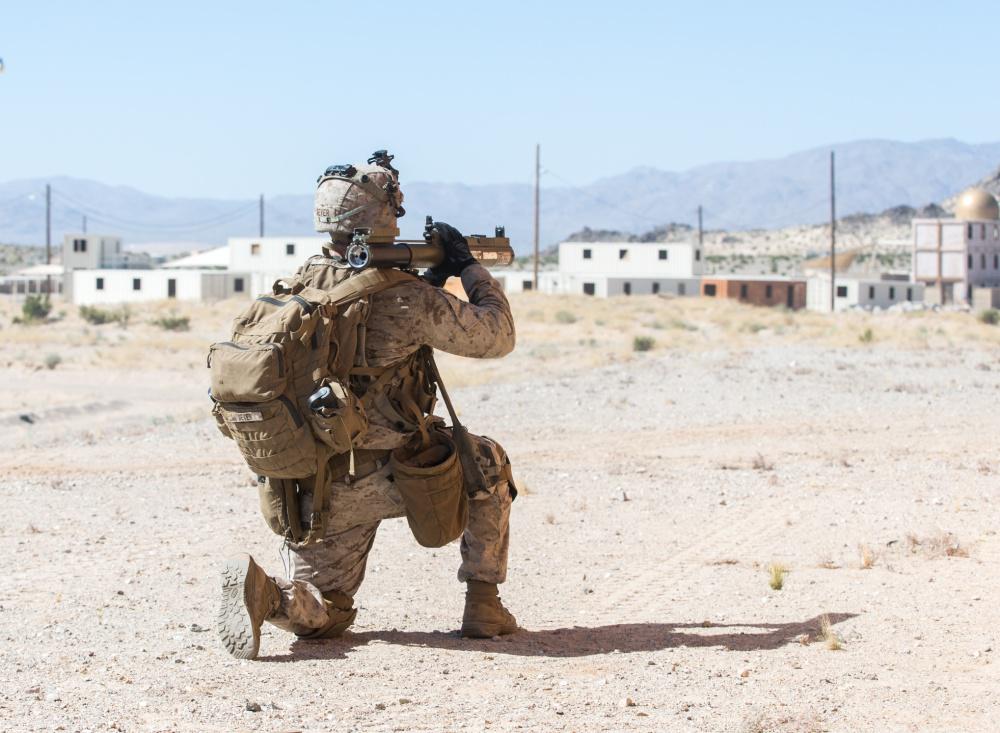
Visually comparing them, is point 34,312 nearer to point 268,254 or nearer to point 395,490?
point 268,254

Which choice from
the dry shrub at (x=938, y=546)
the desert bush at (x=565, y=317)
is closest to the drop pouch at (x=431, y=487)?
the dry shrub at (x=938, y=546)

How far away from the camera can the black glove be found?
593 centimetres

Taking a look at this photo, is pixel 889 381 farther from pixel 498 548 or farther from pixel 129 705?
pixel 129 705

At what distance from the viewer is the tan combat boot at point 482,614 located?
597 cm

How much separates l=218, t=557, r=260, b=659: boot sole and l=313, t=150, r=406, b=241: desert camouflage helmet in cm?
142

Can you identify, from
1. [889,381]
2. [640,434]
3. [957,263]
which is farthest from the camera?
[957,263]

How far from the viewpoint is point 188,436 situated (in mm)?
14016

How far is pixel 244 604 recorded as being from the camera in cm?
536

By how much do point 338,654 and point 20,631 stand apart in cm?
152

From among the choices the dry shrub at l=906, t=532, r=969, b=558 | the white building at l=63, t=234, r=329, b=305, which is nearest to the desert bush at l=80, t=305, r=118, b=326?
the white building at l=63, t=234, r=329, b=305

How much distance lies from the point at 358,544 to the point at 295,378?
0.91 metres

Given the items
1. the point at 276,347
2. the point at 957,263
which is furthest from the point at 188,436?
the point at 957,263

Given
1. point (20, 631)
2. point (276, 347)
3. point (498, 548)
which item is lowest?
point (20, 631)

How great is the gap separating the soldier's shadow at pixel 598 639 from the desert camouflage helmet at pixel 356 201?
5.74 feet
